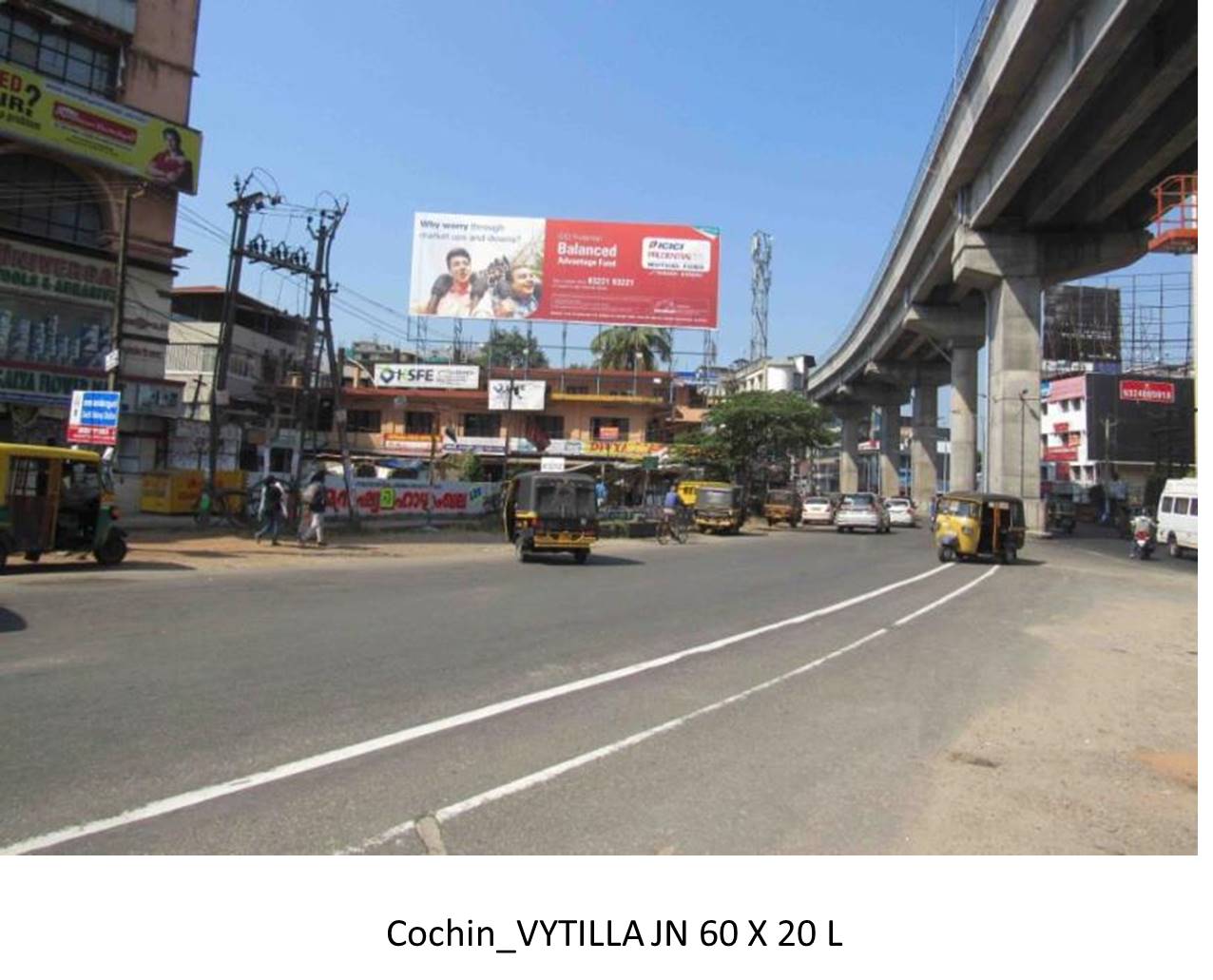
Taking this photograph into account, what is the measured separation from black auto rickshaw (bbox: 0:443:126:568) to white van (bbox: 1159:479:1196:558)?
103 ft

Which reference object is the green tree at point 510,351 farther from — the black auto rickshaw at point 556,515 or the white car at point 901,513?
the black auto rickshaw at point 556,515

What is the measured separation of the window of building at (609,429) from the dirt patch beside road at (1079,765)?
146 feet

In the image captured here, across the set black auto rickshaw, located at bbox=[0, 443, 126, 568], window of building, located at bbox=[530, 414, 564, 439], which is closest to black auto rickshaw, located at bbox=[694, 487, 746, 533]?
window of building, located at bbox=[530, 414, 564, 439]

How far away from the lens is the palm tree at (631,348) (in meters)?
58.3

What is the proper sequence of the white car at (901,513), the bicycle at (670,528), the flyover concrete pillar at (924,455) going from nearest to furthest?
the bicycle at (670,528)
the white car at (901,513)
the flyover concrete pillar at (924,455)

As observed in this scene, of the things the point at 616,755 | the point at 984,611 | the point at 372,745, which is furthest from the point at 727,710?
the point at 984,611

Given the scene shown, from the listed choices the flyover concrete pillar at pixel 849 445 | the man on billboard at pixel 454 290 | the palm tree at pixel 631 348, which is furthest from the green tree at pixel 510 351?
the flyover concrete pillar at pixel 849 445

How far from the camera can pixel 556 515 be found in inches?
811

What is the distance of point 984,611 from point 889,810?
10.4 m

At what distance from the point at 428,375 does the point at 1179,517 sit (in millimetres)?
39783

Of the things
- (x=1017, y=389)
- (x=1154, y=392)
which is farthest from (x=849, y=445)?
(x=1017, y=389)

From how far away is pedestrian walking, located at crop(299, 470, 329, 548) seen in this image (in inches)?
843

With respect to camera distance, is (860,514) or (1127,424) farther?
(1127,424)

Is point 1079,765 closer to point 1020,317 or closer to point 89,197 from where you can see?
point 89,197
